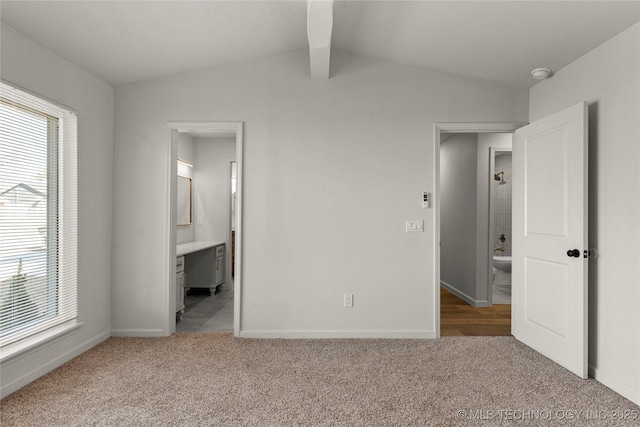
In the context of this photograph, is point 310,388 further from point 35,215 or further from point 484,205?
point 484,205

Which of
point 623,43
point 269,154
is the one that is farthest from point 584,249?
point 269,154

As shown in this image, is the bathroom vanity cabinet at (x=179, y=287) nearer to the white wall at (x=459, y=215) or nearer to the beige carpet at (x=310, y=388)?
the beige carpet at (x=310, y=388)

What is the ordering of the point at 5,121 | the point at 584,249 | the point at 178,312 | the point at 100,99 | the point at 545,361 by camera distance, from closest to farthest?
1. the point at 5,121
2. the point at 584,249
3. the point at 545,361
4. the point at 100,99
5. the point at 178,312

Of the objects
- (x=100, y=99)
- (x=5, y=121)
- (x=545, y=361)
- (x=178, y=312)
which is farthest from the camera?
(x=178, y=312)

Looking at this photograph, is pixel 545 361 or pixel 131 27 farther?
pixel 545 361

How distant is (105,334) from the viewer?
133 inches

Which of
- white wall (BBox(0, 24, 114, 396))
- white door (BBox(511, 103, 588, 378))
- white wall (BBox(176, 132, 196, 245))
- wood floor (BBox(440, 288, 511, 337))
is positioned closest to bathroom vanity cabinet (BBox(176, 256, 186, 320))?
white wall (BBox(0, 24, 114, 396))

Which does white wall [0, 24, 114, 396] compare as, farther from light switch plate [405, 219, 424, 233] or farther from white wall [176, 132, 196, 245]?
light switch plate [405, 219, 424, 233]

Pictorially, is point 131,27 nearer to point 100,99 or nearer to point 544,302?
point 100,99

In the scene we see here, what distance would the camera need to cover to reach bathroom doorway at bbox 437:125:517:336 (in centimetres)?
439

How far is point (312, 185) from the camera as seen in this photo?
3.49 m

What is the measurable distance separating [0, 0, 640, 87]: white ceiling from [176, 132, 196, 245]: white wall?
1875 millimetres

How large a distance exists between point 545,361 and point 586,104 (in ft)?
6.49

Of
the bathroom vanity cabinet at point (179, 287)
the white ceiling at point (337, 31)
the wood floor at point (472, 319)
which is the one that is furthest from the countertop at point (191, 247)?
the wood floor at point (472, 319)
